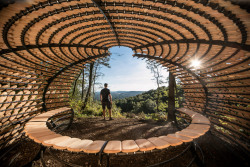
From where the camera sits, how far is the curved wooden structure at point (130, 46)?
7.30ft

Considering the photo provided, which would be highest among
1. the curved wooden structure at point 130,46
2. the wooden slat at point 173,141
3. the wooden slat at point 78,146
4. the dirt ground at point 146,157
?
the curved wooden structure at point 130,46

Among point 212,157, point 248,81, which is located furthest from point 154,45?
point 212,157

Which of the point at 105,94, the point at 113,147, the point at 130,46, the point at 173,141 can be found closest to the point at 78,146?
the point at 113,147

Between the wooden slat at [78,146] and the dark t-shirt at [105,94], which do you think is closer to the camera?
the wooden slat at [78,146]

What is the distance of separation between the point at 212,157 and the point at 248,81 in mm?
2672

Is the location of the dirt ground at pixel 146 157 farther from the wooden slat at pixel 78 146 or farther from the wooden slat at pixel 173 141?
the wooden slat at pixel 78 146

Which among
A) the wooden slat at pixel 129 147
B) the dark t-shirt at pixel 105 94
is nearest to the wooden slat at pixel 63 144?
the wooden slat at pixel 129 147

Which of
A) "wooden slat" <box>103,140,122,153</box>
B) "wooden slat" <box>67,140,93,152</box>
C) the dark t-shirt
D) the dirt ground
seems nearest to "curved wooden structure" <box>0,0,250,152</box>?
the dirt ground

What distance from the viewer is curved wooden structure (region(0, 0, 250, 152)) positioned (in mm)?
2225

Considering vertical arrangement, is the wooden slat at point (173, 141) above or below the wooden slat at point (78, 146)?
below

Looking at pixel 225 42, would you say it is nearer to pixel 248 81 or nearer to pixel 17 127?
pixel 248 81

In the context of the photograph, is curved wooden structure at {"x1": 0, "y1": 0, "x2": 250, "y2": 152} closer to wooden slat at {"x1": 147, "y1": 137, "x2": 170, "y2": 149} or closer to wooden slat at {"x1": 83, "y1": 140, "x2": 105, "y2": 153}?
wooden slat at {"x1": 147, "y1": 137, "x2": 170, "y2": 149}

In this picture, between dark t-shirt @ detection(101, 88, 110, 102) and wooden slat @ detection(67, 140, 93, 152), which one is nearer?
wooden slat @ detection(67, 140, 93, 152)

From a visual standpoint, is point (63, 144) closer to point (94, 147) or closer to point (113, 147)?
point (94, 147)
